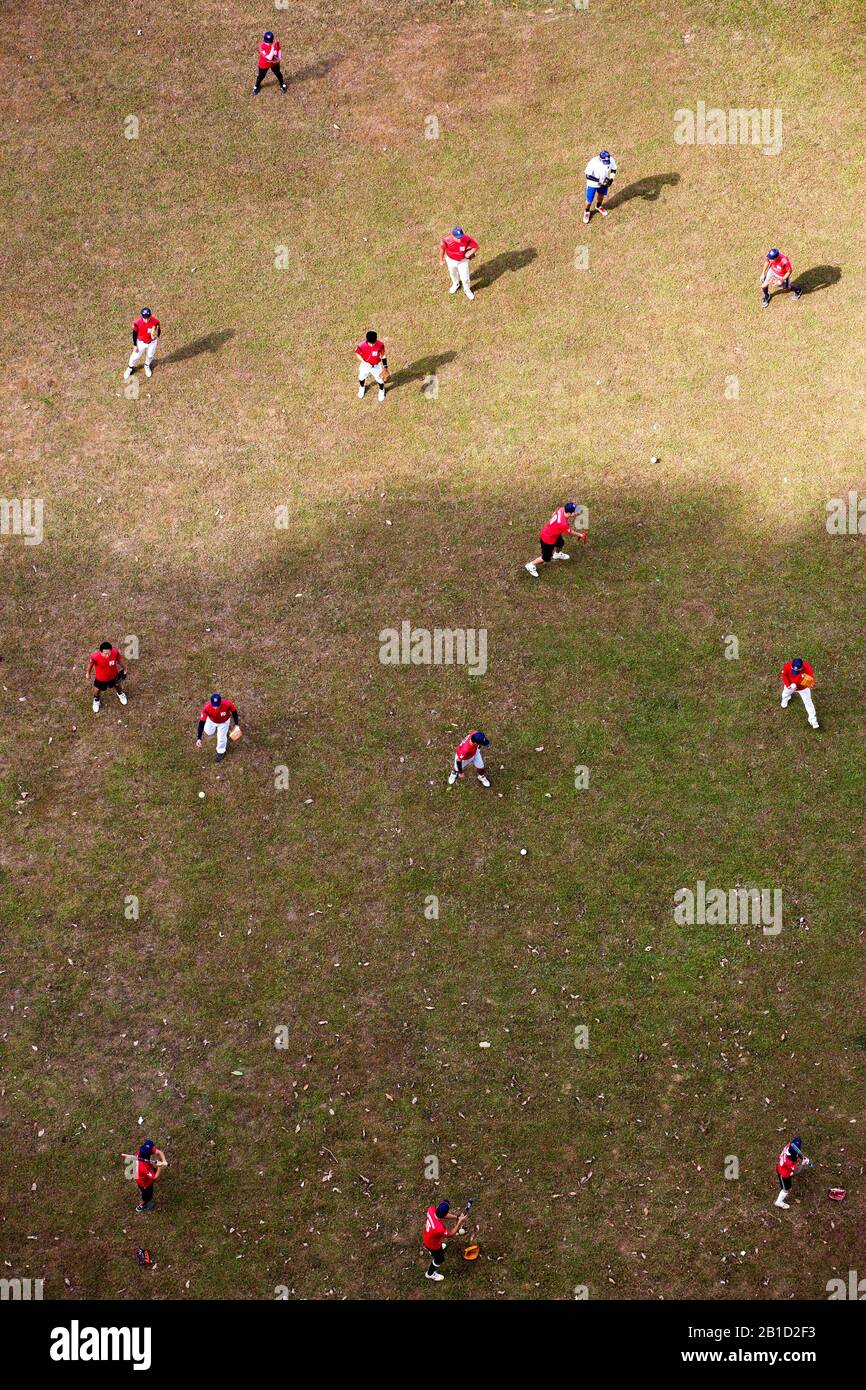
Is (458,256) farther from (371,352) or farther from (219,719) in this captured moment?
(219,719)

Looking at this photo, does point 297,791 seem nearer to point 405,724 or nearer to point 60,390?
point 405,724

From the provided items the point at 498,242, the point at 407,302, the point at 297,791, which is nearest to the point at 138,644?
the point at 297,791

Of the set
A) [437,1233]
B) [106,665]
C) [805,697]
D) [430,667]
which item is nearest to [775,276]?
[805,697]

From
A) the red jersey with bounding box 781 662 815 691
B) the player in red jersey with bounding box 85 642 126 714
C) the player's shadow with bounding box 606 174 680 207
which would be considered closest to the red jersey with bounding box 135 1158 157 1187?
the player in red jersey with bounding box 85 642 126 714

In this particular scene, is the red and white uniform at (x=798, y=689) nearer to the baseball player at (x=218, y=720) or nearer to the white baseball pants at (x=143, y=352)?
the baseball player at (x=218, y=720)

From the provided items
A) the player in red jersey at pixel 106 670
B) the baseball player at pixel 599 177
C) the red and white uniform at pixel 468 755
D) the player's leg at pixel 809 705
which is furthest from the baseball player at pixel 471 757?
the baseball player at pixel 599 177

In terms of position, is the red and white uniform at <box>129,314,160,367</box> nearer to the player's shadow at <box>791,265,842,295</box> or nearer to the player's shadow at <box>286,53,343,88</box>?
the player's shadow at <box>286,53,343,88</box>

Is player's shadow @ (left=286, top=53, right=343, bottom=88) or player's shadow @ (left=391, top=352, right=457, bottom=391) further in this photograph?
player's shadow @ (left=286, top=53, right=343, bottom=88)
